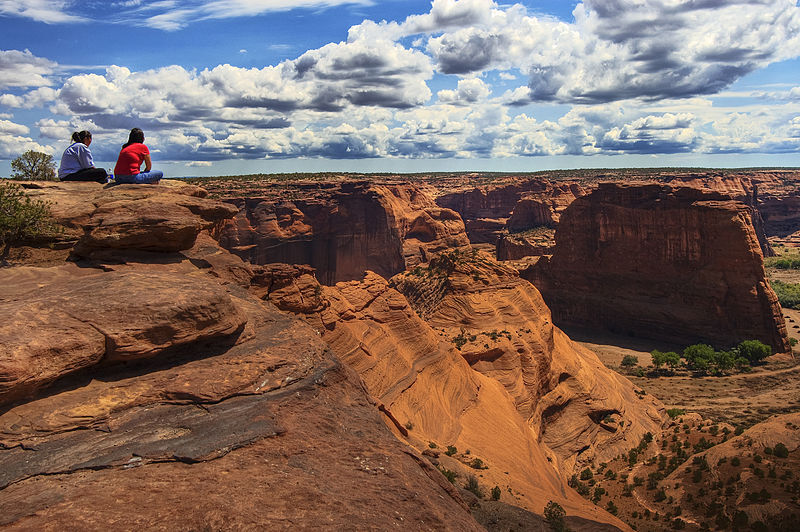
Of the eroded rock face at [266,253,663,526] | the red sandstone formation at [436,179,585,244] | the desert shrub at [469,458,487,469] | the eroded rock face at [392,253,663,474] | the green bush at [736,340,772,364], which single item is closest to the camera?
the desert shrub at [469,458,487,469]

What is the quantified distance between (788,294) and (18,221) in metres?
96.2

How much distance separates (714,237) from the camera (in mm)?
58844

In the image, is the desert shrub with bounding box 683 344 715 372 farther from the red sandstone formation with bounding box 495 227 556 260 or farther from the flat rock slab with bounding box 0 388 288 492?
the flat rock slab with bounding box 0 388 288 492

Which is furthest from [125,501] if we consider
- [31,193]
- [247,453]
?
[31,193]

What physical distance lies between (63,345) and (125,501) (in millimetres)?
3113

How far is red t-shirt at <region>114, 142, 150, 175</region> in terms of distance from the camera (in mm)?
15805

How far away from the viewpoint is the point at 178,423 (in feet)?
27.6

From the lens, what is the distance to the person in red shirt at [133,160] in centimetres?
1580

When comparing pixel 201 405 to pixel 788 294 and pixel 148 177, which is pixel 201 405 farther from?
pixel 788 294

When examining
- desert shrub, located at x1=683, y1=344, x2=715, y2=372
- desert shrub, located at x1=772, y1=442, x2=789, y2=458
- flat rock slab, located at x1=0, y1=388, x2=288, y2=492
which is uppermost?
flat rock slab, located at x1=0, y1=388, x2=288, y2=492

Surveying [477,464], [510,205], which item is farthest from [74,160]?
[510,205]

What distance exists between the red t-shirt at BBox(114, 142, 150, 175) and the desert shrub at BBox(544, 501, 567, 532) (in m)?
17.5

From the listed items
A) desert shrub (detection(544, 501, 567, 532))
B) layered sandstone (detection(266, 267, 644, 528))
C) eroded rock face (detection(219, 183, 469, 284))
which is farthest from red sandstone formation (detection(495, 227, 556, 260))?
desert shrub (detection(544, 501, 567, 532))

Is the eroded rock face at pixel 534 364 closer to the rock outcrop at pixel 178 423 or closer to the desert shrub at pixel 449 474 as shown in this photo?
the desert shrub at pixel 449 474
